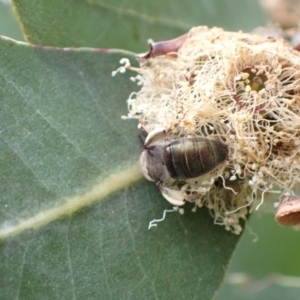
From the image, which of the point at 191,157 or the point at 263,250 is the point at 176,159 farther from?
the point at 263,250

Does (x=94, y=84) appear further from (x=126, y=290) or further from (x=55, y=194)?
(x=126, y=290)

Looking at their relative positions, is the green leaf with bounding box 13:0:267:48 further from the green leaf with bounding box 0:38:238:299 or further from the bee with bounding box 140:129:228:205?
the bee with bounding box 140:129:228:205

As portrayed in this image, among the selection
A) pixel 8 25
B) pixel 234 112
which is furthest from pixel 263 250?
pixel 8 25

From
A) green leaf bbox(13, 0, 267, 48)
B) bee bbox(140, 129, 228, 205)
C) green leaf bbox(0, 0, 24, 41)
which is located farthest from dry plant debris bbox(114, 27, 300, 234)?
green leaf bbox(0, 0, 24, 41)

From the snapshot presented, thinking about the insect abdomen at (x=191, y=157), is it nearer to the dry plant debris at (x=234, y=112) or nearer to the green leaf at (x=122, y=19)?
the dry plant debris at (x=234, y=112)

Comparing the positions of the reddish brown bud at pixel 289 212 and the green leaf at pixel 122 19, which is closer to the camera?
the reddish brown bud at pixel 289 212

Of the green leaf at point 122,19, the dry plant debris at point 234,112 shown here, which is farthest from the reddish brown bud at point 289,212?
the green leaf at point 122,19

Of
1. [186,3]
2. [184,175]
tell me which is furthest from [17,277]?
[186,3]
